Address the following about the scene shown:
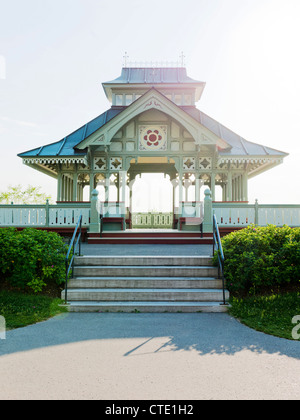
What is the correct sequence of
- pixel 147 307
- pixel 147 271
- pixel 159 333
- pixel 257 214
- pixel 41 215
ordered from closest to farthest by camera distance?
pixel 159 333 → pixel 147 307 → pixel 147 271 → pixel 257 214 → pixel 41 215

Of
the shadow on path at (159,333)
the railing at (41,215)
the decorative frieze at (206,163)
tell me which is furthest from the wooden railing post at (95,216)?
the shadow on path at (159,333)

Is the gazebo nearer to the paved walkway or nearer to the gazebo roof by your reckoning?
the gazebo roof

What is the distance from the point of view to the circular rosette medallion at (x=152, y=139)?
17.2 meters

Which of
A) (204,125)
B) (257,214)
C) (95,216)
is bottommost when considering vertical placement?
(95,216)

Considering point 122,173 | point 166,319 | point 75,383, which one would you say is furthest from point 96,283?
point 122,173

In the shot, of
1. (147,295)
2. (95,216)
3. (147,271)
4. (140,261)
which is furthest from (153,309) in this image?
(95,216)

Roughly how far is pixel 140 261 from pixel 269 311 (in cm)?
366

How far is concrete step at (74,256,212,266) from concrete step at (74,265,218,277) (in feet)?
1.61

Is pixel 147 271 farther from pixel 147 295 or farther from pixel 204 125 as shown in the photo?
pixel 204 125

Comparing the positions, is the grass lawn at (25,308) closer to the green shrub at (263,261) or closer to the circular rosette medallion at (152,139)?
the green shrub at (263,261)

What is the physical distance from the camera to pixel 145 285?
7.89m

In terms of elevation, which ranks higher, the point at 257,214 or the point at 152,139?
the point at 152,139

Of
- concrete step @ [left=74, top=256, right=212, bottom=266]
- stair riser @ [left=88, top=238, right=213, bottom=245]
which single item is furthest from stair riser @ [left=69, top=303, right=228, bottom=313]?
stair riser @ [left=88, top=238, right=213, bottom=245]

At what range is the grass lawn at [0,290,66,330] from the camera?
616cm
